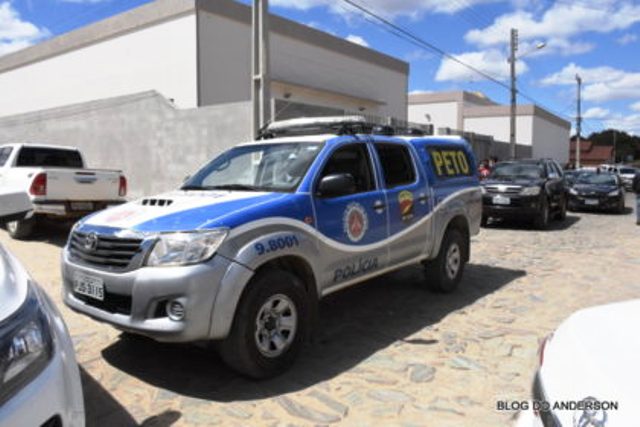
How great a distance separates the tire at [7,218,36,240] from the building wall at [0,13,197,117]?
8.62 m

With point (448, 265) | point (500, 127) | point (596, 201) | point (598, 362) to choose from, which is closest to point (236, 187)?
point (448, 265)

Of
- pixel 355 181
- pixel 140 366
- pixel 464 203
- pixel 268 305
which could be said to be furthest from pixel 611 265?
pixel 140 366

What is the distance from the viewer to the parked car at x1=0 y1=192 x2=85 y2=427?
1920mm

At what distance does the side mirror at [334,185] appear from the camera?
455 cm

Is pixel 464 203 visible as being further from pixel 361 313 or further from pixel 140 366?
pixel 140 366

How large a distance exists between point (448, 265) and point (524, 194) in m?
7.33

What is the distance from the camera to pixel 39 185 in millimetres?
9258

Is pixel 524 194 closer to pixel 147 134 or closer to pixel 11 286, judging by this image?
pixel 147 134

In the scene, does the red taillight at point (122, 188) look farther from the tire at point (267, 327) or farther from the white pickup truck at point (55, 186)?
the tire at point (267, 327)

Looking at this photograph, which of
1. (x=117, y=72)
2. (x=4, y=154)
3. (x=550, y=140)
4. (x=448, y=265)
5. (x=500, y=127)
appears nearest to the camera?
(x=448, y=265)

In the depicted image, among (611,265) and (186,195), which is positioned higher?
(186,195)

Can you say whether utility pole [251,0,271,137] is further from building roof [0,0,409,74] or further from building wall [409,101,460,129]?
building wall [409,101,460,129]

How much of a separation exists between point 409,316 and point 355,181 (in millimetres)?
1634

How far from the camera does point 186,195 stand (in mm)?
4691
